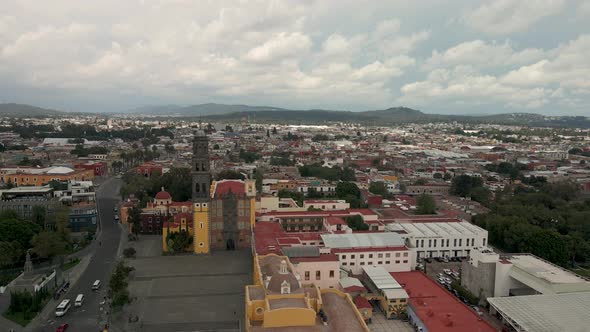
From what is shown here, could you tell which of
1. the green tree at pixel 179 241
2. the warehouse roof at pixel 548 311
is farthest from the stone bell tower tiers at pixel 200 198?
the warehouse roof at pixel 548 311

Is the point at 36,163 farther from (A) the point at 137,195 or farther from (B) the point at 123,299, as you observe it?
(B) the point at 123,299

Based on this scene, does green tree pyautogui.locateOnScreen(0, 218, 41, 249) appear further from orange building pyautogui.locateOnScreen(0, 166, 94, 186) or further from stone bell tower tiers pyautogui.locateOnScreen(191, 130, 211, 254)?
orange building pyautogui.locateOnScreen(0, 166, 94, 186)

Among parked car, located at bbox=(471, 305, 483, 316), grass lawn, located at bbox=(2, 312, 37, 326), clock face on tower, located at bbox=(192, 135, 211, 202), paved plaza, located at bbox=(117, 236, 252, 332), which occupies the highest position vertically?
clock face on tower, located at bbox=(192, 135, 211, 202)

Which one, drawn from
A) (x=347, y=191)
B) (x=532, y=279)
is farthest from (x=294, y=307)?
(x=347, y=191)

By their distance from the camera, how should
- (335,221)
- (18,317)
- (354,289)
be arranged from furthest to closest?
(335,221), (354,289), (18,317)

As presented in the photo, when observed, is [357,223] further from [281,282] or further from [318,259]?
[281,282]

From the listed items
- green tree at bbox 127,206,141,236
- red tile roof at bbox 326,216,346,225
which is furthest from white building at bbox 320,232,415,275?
green tree at bbox 127,206,141,236
